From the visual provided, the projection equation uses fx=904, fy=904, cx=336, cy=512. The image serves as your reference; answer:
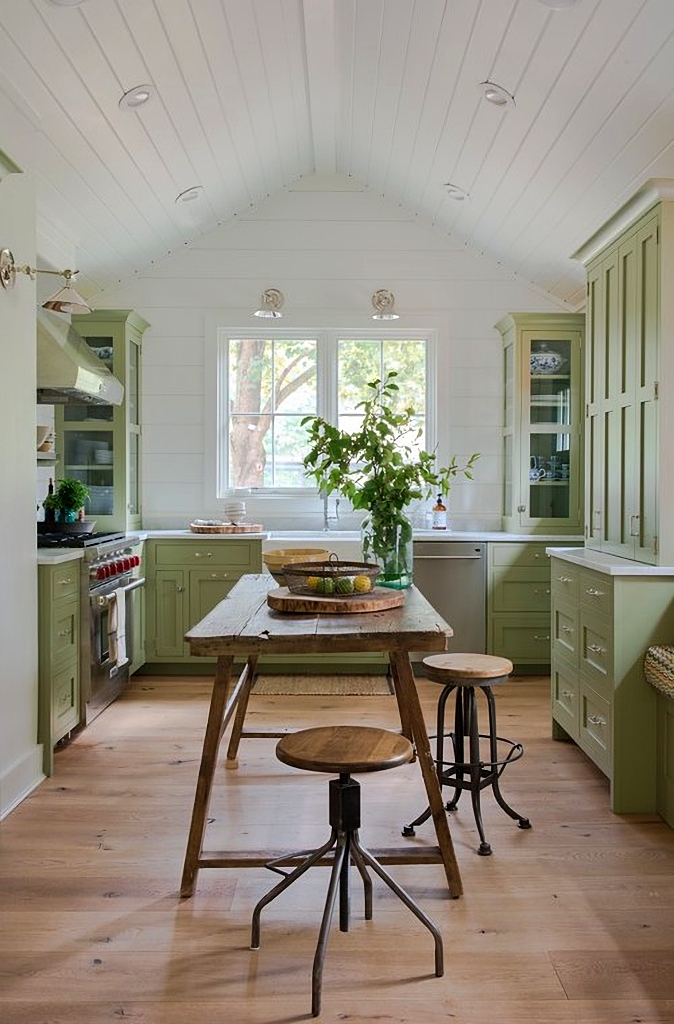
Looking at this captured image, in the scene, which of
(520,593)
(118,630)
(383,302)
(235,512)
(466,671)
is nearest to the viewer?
(466,671)

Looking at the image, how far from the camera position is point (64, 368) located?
433 cm

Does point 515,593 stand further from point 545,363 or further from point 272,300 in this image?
point 272,300

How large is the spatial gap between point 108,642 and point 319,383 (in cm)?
250

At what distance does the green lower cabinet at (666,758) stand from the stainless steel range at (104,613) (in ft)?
8.49

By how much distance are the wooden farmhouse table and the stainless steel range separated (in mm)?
1590

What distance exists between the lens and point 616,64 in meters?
3.41

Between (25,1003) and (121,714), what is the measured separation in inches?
109

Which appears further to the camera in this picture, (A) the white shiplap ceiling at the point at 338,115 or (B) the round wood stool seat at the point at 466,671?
(A) the white shiplap ceiling at the point at 338,115

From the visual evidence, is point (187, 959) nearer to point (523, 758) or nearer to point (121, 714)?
point (523, 758)

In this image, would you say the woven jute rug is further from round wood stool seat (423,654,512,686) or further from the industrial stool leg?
the industrial stool leg

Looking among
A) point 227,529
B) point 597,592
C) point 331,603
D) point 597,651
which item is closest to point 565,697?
point 597,651

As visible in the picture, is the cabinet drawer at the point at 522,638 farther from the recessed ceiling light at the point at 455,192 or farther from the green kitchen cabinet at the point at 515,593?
the recessed ceiling light at the point at 455,192

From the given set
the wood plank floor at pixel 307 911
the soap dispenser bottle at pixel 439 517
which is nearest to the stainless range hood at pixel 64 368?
the wood plank floor at pixel 307 911

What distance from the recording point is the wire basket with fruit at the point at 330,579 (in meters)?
2.90
